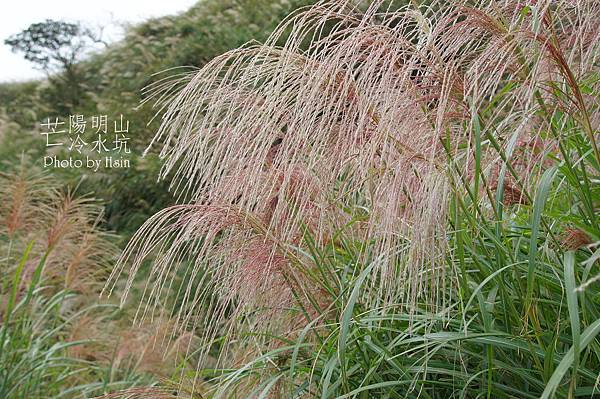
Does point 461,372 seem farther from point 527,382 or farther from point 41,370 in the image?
point 41,370

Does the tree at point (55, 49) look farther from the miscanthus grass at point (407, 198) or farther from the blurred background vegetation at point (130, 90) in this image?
the miscanthus grass at point (407, 198)

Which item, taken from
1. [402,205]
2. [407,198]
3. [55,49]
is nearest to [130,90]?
[55,49]

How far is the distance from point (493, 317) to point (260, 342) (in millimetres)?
760

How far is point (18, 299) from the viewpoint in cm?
436

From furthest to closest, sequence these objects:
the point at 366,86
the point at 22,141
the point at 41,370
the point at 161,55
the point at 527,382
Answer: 1. the point at 161,55
2. the point at 22,141
3. the point at 41,370
4. the point at 527,382
5. the point at 366,86

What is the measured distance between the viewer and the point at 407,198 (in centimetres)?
167

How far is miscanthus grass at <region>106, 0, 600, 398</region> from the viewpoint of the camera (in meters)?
1.49

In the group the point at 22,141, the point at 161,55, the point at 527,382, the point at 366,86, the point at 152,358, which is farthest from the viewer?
the point at 161,55

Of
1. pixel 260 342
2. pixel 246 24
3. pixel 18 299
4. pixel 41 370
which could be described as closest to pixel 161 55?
pixel 246 24

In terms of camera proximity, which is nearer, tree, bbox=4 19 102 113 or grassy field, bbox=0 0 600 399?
grassy field, bbox=0 0 600 399

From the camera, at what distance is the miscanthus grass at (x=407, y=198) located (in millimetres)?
1487

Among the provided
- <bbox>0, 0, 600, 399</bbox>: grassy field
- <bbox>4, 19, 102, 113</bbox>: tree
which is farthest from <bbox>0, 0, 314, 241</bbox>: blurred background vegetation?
<bbox>0, 0, 600, 399</bbox>: grassy field

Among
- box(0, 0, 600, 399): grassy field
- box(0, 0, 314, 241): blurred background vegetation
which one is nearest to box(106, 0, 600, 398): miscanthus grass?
box(0, 0, 600, 399): grassy field

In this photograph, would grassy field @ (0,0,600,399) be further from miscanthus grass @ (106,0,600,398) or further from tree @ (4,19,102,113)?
tree @ (4,19,102,113)
